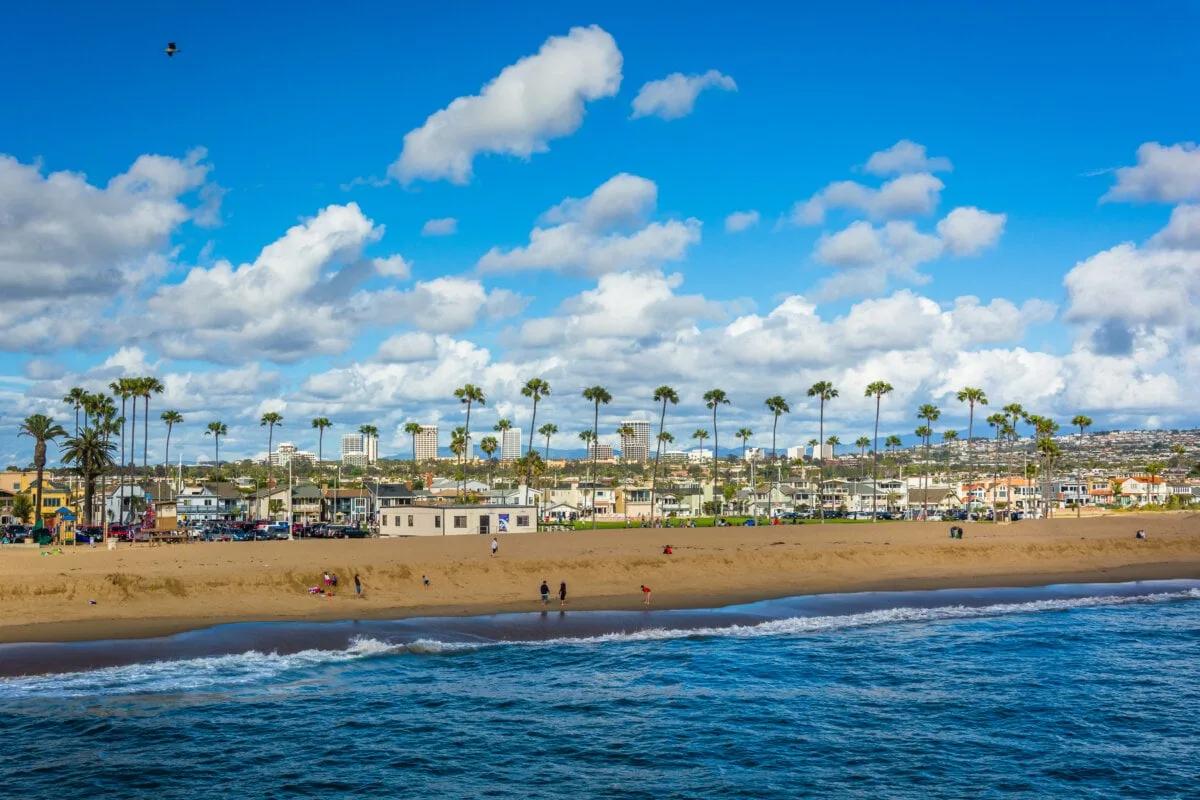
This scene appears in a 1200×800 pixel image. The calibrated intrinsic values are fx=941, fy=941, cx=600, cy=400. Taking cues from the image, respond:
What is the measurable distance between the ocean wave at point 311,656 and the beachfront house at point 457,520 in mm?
39943

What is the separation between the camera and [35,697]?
28.7m

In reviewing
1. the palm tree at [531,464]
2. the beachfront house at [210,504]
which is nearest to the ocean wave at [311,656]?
the palm tree at [531,464]

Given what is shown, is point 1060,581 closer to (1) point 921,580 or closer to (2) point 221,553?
(1) point 921,580

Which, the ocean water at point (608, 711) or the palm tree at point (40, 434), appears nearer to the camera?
the ocean water at point (608, 711)

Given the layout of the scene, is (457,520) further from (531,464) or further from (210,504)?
(210,504)

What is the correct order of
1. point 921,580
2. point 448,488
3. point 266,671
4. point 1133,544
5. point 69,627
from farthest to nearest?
point 448,488
point 1133,544
point 921,580
point 69,627
point 266,671

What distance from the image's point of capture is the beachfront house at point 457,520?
7906 cm

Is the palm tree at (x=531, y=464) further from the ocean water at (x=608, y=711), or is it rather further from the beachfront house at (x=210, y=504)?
the ocean water at (x=608, y=711)

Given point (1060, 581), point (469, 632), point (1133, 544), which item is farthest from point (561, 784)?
point (1133, 544)

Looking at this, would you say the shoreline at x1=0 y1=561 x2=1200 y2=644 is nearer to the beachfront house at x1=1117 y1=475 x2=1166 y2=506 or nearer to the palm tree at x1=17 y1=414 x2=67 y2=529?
the palm tree at x1=17 y1=414 x2=67 y2=529

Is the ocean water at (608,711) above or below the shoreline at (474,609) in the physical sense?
below

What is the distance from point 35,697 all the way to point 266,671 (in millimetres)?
7002

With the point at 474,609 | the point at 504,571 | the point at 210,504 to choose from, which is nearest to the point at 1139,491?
the point at 210,504

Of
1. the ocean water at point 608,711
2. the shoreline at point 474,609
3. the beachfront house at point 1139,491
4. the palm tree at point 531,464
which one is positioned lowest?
the ocean water at point 608,711
